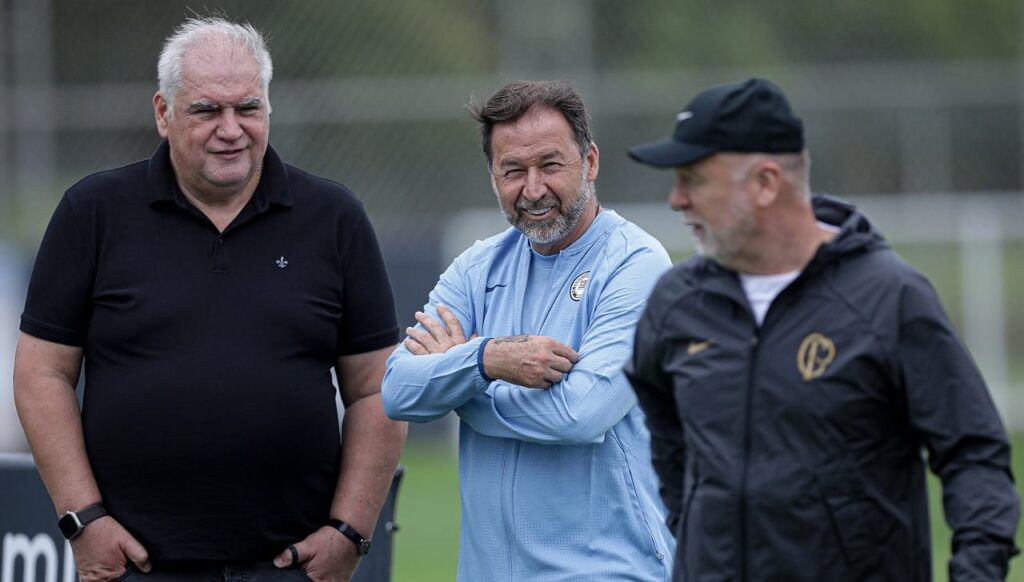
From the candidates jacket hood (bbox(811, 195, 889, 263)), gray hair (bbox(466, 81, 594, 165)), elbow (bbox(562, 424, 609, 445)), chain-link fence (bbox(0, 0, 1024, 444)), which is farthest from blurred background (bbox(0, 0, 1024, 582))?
jacket hood (bbox(811, 195, 889, 263))

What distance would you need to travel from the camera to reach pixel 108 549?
4.36m

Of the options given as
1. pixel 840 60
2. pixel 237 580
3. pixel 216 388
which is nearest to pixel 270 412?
pixel 216 388

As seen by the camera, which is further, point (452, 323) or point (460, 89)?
point (460, 89)

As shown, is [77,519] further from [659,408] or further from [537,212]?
[659,408]

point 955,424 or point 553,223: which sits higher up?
point 553,223

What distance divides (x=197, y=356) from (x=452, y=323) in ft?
2.30

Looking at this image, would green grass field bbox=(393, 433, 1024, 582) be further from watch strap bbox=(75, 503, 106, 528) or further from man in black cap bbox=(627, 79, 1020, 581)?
man in black cap bbox=(627, 79, 1020, 581)

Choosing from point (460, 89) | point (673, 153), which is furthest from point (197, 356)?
point (460, 89)

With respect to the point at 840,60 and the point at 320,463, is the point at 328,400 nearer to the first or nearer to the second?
the point at 320,463

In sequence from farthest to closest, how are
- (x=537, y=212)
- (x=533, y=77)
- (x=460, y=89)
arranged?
(x=460, y=89), (x=533, y=77), (x=537, y=212)

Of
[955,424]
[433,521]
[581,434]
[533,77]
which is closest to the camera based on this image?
[955,424]

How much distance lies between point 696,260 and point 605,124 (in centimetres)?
1021

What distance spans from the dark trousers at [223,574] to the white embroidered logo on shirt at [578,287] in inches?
43.0

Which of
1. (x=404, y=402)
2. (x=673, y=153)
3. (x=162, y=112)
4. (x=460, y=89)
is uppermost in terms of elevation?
(x=460, y=89)
